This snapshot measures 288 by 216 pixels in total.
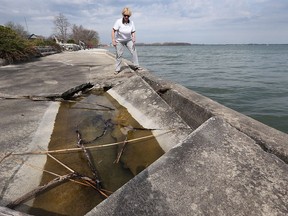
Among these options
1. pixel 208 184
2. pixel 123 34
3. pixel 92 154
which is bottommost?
pixel 92 154

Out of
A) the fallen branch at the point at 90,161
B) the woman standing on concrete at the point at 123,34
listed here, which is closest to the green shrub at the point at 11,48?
the woman standing on concrete at the point at 123,34

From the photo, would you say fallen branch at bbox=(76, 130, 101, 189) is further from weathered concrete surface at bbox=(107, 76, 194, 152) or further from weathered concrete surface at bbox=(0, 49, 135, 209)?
weathered concrete surface at bbox=(107, 76, 194, 152)

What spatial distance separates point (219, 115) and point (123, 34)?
3940 mm

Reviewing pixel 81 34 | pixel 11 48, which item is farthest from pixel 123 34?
Answer: pixel 81 34

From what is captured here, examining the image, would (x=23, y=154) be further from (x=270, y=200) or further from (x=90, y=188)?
(x=270, y=200)

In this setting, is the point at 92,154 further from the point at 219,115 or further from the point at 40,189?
the point at 219,115

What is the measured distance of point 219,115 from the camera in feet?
7.20

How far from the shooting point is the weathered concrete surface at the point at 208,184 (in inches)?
45.8

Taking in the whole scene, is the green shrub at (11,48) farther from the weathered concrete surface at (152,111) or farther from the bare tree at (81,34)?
the bare tree at (81,34)

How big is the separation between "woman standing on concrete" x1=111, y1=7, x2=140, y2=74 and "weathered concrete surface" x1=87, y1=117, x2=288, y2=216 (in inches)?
168

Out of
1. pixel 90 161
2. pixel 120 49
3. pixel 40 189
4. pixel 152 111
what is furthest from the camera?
pixel 120 49

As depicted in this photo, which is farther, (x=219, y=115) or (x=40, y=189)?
(x=219, y=115)

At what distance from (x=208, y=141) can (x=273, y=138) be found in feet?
1.79

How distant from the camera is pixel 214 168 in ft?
4.58
